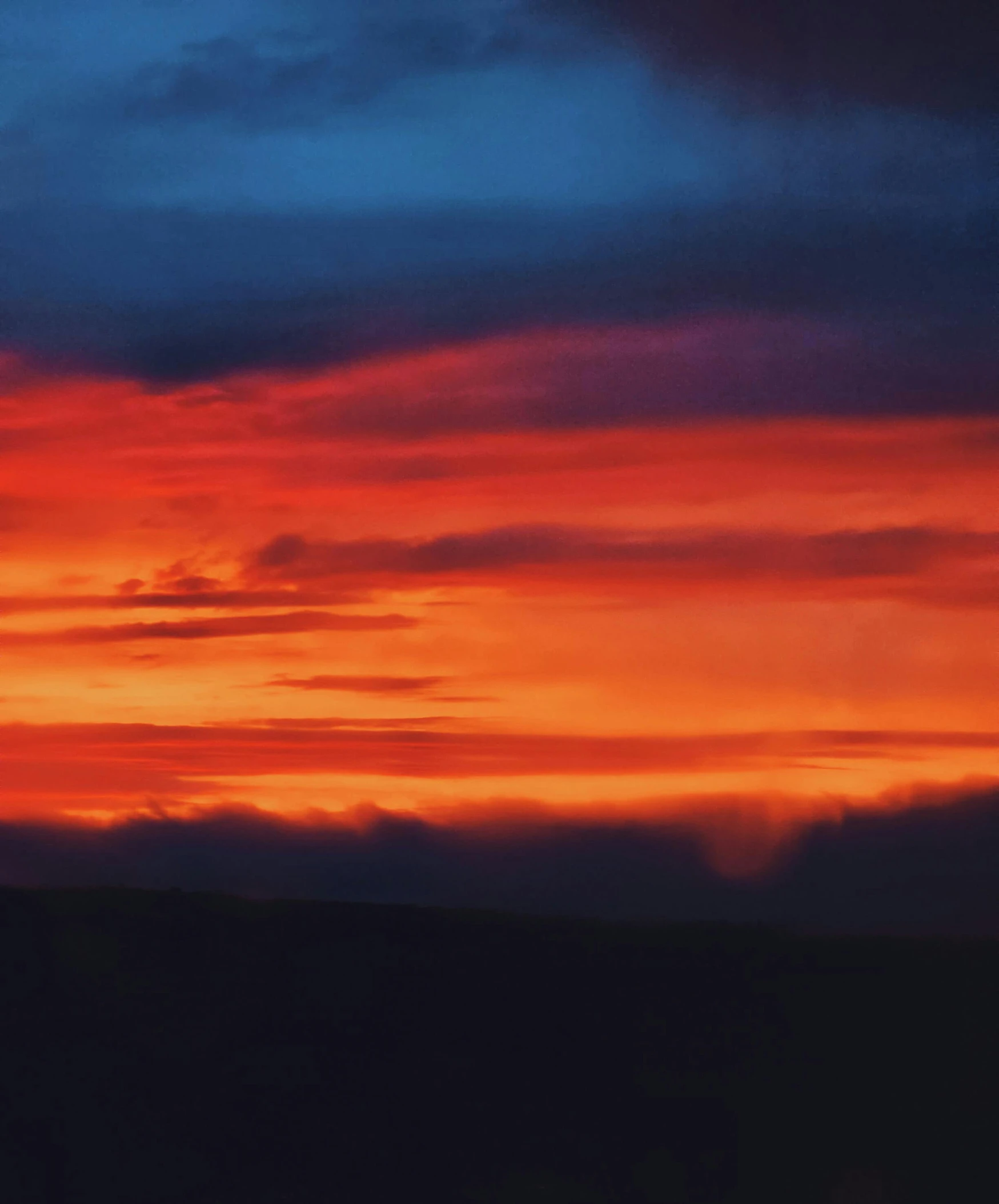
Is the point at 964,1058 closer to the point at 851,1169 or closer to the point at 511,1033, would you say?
the point at 851,1169

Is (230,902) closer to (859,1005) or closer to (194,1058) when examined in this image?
(194,1058)

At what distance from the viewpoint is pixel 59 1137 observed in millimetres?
15828

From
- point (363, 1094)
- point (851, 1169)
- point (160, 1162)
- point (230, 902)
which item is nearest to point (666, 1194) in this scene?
point (851, 1169)

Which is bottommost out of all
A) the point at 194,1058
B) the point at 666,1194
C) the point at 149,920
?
the point at 666,1194

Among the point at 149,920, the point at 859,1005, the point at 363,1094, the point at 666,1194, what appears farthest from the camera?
the point at 149,920

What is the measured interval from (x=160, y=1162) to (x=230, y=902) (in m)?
3.95

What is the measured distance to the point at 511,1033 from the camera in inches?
677

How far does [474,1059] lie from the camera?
16859 millimetres

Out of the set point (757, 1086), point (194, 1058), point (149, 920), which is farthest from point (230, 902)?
point (757, 1086)

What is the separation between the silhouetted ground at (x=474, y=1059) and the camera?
50.7ft

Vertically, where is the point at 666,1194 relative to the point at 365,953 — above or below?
below

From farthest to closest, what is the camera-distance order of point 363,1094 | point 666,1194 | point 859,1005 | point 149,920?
point 149,920
point 859,1005
point 363,1094
point 666,1194

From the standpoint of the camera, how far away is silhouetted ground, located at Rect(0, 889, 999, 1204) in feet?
50.7

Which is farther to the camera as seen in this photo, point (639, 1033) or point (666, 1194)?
point (639, 1033)
